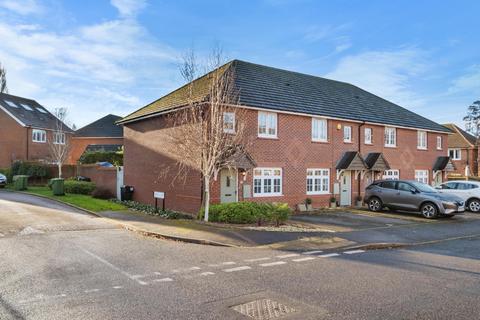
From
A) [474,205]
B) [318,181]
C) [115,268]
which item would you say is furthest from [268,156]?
[474,205]

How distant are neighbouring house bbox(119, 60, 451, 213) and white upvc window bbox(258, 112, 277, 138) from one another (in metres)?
0.05

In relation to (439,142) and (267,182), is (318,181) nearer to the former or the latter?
(267,182)

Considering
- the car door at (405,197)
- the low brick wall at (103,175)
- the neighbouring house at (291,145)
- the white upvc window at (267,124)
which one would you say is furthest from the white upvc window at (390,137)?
the low brick wall at (103,175)

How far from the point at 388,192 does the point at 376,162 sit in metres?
3.71

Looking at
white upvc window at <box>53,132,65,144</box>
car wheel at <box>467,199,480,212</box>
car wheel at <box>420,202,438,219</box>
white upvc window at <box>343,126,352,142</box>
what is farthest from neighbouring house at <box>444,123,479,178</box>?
white upvc window at <box>53,132,65,144</box>

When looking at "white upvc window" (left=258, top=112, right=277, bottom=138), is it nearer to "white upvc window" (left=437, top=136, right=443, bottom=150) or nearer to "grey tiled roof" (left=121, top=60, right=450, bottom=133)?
"grey tiled roof" (left=121, top=60, right=450, bottom=133)

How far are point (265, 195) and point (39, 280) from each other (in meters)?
12.8

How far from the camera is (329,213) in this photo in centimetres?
1945

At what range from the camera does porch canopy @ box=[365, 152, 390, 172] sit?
2342cm

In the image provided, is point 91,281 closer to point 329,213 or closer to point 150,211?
point 150,211

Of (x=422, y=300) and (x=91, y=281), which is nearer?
(x=422, y=300)

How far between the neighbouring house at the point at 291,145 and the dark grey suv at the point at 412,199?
2099 millimetres

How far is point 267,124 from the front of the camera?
19312mm

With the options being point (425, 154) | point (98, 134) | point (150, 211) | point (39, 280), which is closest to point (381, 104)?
point (425, 154)
